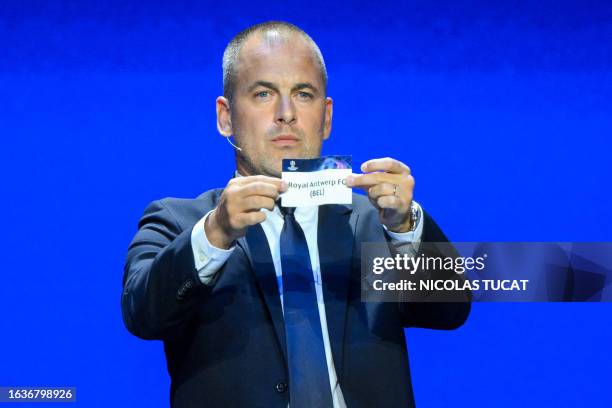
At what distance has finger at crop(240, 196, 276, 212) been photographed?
1.69 meters

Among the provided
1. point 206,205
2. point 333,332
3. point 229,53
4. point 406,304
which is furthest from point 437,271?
point 229,53

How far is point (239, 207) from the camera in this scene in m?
1.69

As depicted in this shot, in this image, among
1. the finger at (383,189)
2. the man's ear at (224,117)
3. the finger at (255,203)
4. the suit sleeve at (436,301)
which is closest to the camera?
the finger at (255,203)

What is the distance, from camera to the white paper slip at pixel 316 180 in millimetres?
1832

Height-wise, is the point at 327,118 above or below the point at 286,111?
above

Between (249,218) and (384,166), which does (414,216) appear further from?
(249,218)

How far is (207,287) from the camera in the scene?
1.77 meters

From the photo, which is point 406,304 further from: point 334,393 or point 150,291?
point 150,291

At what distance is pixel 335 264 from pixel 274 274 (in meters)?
0.14

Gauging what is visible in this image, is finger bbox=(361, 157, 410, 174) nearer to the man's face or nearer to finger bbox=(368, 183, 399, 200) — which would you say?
finger bbox=(368, 183, 399, 200)

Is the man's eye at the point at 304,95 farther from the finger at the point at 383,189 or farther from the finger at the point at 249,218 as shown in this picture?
the finger at the point at 249,218

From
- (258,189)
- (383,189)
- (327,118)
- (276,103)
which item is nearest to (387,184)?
(383,189)

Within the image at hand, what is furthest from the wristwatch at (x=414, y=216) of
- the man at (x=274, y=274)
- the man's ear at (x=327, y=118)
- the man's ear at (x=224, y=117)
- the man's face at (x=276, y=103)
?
the man's ear at (x=224, y=117)

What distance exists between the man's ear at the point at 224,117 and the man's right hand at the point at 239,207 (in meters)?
0.54
